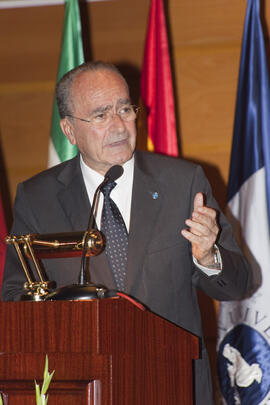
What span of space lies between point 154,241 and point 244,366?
1248 millimetres

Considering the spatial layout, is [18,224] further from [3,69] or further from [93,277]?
[3,69]

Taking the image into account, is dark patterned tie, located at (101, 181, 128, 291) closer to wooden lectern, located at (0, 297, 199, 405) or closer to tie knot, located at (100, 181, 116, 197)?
tie knot, located at (100, 181, 116, 197)

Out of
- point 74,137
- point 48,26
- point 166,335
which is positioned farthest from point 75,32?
Answer: point 166,335

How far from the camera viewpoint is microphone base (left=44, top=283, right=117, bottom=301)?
157 centimetres

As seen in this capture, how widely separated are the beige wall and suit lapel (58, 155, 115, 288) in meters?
1.65

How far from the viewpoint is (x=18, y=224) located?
244 cm

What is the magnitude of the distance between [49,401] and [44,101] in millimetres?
3176

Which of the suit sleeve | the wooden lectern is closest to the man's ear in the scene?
the suit sleeve

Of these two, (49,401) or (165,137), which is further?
(165,137)

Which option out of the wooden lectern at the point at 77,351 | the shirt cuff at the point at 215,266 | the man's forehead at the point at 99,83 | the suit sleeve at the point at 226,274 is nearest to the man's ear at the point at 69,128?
the man's forehead at the point at 99,83

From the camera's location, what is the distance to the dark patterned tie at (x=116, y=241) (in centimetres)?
222

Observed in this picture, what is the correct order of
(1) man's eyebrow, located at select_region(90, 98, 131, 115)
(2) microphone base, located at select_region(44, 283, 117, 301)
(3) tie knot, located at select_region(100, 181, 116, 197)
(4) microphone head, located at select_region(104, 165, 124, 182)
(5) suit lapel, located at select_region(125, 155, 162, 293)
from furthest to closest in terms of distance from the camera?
(1) man's eyebrow, located at select_region(90, 98, 131, 115) < (3) tie knot, located at select_region(100, 181, 116, 197) < (5) suit lapel, located at select_region(125, 155, 162, 293) < (4) microphone head, located at select_region(104, 165, 124, 182) < (2) microphone base, located at select_region(44, 283, 117, 301)

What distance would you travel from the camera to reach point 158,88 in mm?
3750

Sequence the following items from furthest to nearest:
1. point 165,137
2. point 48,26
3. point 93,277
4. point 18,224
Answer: point 48,26, point 165,137, point 18,224, point 93,277
